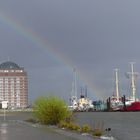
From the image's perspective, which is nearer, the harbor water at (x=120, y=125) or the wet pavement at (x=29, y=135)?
the wet pavement at (x=29, y=135)

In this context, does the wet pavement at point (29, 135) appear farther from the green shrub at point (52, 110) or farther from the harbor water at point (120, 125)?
the green shrub at point (52, 110)

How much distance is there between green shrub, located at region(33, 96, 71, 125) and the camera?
56.5 m

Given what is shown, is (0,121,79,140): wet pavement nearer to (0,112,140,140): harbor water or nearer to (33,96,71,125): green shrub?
(0,112,140,140): harbor water

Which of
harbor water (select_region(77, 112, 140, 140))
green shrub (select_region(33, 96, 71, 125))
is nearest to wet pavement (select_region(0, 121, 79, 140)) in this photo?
harbor water (select_region(77, 112, 140, 140))

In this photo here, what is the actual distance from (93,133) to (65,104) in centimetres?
2034

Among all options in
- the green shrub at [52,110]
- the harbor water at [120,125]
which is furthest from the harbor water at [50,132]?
the green shrub at [52,110]

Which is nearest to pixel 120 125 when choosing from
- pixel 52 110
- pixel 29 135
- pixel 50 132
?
pixel 52 110

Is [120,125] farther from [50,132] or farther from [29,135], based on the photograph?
[29,135]

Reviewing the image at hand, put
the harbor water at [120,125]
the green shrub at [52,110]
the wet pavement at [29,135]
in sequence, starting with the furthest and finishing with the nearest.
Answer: the green shrub at [52,110], the harbor water at [120,125], the wet pavement at [29,135]

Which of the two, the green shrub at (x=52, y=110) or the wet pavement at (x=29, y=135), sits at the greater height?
the green shrub at (x=52, y=110)

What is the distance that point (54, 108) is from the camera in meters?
56.8

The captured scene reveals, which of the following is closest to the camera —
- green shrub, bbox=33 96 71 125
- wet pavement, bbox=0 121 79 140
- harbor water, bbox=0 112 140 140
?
wet pavement, bbox=0 121 79 140

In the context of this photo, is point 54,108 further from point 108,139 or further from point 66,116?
point 108,139

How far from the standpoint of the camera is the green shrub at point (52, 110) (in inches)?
2224
